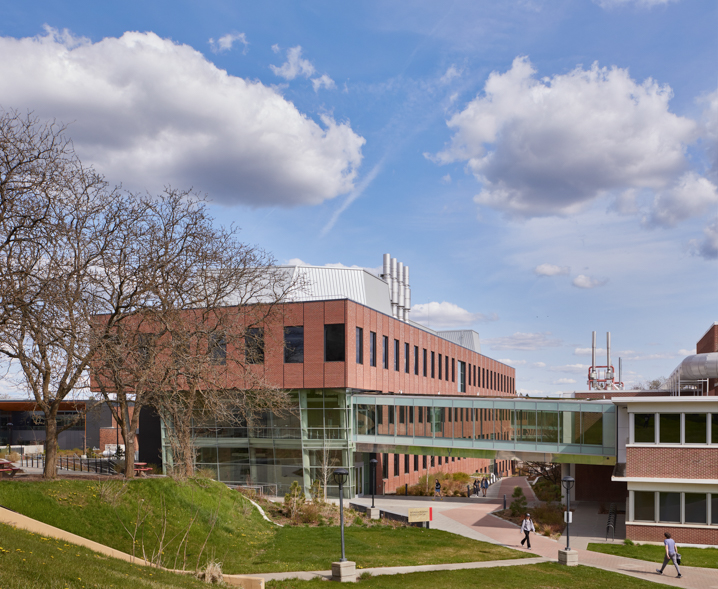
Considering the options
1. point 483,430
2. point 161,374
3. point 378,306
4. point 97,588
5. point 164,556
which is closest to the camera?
point 97,588

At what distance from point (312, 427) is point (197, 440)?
8.80m

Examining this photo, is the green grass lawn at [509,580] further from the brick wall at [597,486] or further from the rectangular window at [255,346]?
the brick wall at [597,486]

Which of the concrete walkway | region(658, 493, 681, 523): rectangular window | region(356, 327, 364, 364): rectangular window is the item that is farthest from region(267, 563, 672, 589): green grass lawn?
region(356, 327, 364, 364): rectangular window

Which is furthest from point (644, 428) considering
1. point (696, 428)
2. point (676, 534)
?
point (676, 534)

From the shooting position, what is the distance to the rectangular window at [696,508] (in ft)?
97.1

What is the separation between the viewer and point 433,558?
2347cm

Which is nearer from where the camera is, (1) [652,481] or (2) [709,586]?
(2) [709,586]

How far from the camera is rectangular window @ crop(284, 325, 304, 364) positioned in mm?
42406

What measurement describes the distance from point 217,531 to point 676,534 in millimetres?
20348

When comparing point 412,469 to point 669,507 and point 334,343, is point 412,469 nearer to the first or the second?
point 334,343

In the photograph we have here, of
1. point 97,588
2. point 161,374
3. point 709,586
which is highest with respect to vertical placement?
point 161,374

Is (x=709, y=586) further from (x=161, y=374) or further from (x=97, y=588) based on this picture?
(x=161, y=374)

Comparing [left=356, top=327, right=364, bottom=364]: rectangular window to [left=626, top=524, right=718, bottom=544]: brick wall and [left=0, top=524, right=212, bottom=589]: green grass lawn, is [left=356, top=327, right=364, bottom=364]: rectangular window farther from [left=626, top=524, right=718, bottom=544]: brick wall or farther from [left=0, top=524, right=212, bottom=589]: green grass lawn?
[left=0, top=524, right=212, bottom=589]: green grass lawn

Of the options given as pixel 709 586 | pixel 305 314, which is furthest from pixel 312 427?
pixel 709 586
